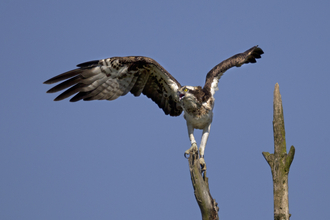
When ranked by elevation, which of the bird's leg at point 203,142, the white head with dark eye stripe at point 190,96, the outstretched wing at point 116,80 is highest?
the outstretched wing at point 116,80

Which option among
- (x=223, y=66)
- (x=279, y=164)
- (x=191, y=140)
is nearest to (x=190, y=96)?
(x=191, y=140)

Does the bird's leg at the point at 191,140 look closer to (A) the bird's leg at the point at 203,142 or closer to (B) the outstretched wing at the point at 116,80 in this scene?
(A) the bird's leg at the point at 203,142

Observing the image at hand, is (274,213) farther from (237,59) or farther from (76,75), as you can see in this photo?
(76,75)

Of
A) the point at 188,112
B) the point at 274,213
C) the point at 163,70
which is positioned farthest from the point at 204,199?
the point at 163,70

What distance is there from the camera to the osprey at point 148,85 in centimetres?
932

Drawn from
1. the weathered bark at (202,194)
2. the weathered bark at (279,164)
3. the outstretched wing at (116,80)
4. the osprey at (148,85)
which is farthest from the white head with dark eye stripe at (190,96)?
the weathered bark at (279,164)

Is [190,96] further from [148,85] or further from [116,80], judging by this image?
[116,80]

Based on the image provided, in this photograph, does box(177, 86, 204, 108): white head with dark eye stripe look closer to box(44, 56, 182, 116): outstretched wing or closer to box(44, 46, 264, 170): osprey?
box(44, 46, 264, 170): osprey

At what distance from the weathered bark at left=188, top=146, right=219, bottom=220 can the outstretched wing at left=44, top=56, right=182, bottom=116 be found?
221 cm

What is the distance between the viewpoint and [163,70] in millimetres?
9703

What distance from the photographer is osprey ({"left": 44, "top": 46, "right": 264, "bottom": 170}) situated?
932 cm

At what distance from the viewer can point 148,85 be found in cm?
1056

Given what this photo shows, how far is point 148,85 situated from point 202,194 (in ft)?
11.3

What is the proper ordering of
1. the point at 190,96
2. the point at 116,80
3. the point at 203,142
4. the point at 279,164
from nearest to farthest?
the point at 279,164 → the point at 190,96 → the point at 203,142 → the point at 116,80
